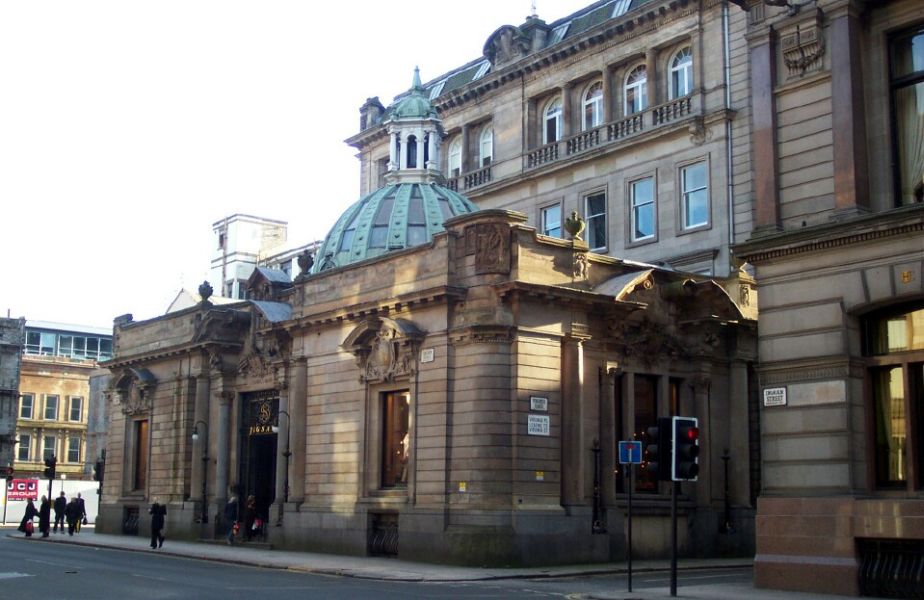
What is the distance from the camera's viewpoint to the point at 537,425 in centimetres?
3219

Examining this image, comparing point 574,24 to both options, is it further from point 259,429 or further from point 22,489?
point 22,489

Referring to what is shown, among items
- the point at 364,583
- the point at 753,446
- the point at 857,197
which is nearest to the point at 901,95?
the point at 857,197

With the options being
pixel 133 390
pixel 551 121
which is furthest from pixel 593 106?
pixel 133 390

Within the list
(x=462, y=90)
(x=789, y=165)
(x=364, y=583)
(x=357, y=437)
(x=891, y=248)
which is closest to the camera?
(x=891, y=248)

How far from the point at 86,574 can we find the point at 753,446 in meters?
21.8

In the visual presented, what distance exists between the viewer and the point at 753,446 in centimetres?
3828

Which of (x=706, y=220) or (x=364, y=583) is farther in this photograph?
(x=706, y=220)

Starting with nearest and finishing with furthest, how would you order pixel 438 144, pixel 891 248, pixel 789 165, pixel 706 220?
1. pixel 891 248
2. pixel 789 165
3. pixel 706 220
4. pixel 438 144

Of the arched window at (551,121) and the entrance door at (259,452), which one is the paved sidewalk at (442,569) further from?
the arched window at (551,121)

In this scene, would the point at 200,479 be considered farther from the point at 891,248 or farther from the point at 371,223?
the point at 891,248

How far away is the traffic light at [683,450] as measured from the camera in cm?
2123

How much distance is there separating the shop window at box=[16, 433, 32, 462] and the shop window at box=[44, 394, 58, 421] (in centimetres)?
241

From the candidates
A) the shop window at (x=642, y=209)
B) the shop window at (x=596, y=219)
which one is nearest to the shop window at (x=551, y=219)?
the shop window at (x=596, y=219)

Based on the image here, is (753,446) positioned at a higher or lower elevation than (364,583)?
higher
